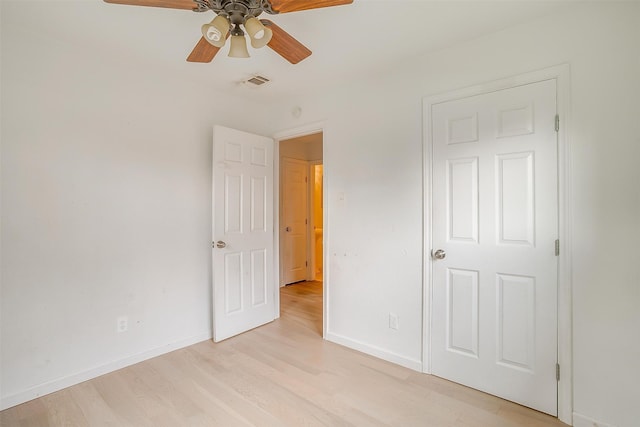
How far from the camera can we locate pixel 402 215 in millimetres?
2338

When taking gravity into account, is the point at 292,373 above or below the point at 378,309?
below

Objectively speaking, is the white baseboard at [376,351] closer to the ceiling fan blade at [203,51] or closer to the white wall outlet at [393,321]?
the white wall outlet at [393,321]

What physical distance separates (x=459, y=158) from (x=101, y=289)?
2.85 meters

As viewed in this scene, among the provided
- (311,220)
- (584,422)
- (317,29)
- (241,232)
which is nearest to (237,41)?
(317,29)

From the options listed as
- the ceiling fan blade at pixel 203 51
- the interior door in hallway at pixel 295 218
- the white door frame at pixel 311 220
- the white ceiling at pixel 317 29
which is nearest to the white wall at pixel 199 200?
the white ceiling at pixel 317 29

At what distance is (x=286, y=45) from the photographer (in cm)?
165

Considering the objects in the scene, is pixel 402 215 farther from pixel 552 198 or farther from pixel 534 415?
A: pixel 534 415

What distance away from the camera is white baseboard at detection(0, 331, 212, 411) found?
6.08 ft

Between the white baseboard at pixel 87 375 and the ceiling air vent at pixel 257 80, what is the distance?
246 centimetres

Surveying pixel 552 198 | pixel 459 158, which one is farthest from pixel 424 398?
pixel 459 158

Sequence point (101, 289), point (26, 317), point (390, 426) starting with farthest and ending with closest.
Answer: point (101, 289), point (26, 317), point (390, 426)

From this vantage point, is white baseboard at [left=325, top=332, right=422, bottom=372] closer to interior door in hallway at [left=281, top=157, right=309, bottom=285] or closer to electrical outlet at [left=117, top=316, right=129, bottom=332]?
electrical outlet at [left=117, top=316, right=129, bottom=332]

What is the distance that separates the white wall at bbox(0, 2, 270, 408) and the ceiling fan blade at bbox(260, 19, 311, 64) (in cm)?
138

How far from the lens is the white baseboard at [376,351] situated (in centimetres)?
228
